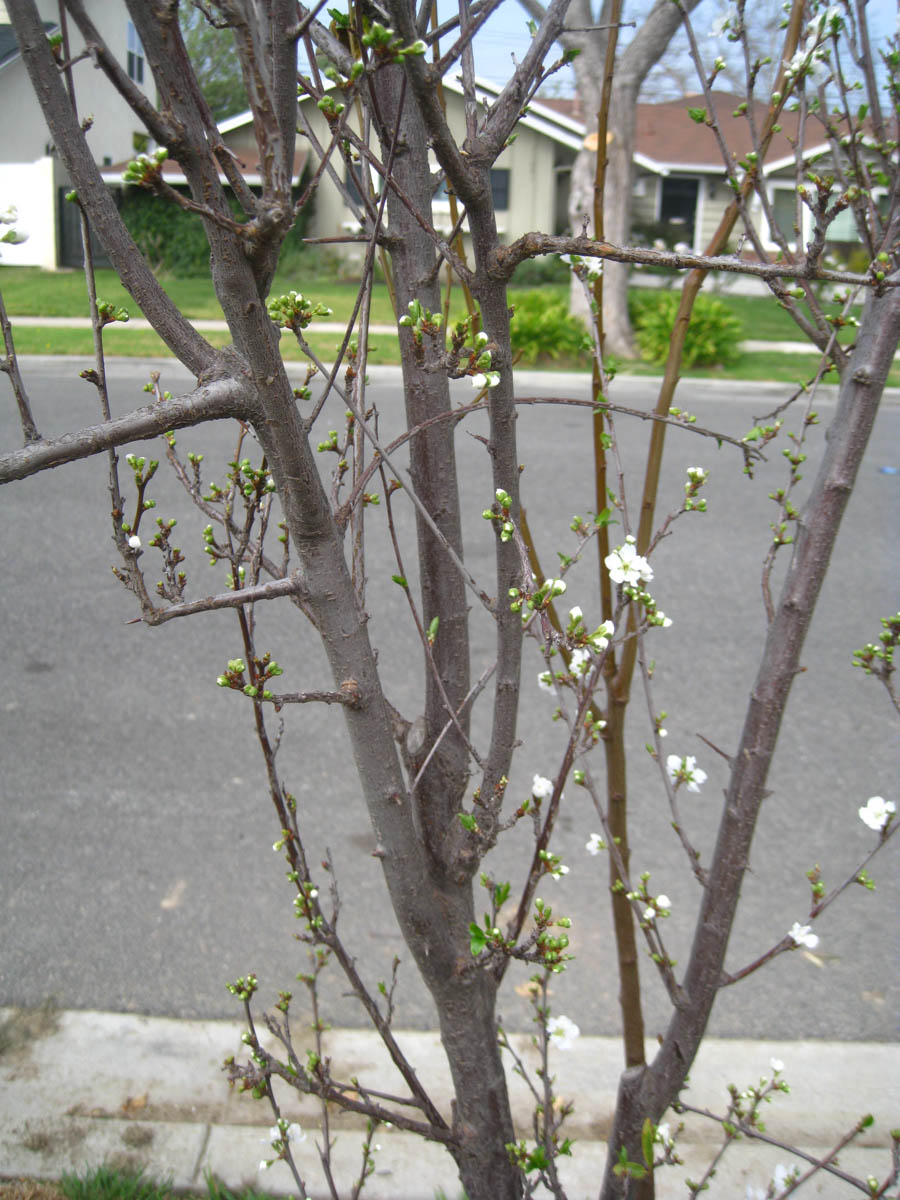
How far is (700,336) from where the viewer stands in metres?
13.4

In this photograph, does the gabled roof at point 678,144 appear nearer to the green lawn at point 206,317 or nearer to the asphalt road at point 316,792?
the green lawn at point 206,317

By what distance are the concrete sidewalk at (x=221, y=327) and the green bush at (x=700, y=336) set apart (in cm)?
152

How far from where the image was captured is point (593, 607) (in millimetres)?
5473

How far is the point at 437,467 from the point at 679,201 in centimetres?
3112

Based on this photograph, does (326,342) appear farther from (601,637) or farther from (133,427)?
(133,427)

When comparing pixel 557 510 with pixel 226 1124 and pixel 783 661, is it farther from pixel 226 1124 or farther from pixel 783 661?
pixel 783 661

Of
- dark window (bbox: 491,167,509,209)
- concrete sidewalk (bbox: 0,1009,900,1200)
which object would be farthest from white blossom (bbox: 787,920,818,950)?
dark window (bbox: 491,167,509,209)

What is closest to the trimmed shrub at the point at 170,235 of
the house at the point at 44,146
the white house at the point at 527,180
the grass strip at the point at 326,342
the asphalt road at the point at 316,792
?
the white house at the point at 527,180

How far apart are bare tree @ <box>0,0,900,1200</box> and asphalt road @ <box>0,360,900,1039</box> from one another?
0.30 meters

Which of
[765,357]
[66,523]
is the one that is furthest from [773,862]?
[765,357]

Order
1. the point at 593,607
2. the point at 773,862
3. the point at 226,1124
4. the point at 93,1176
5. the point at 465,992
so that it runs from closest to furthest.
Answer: the point at 465,992
the point at 93,1176
the point at 226,1124
the point at 773,862
the point at 593,607

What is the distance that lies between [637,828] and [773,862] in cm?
47

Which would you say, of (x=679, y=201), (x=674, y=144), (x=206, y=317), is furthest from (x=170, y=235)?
(x=679, y=201)

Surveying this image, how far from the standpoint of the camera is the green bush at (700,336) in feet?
43.9
